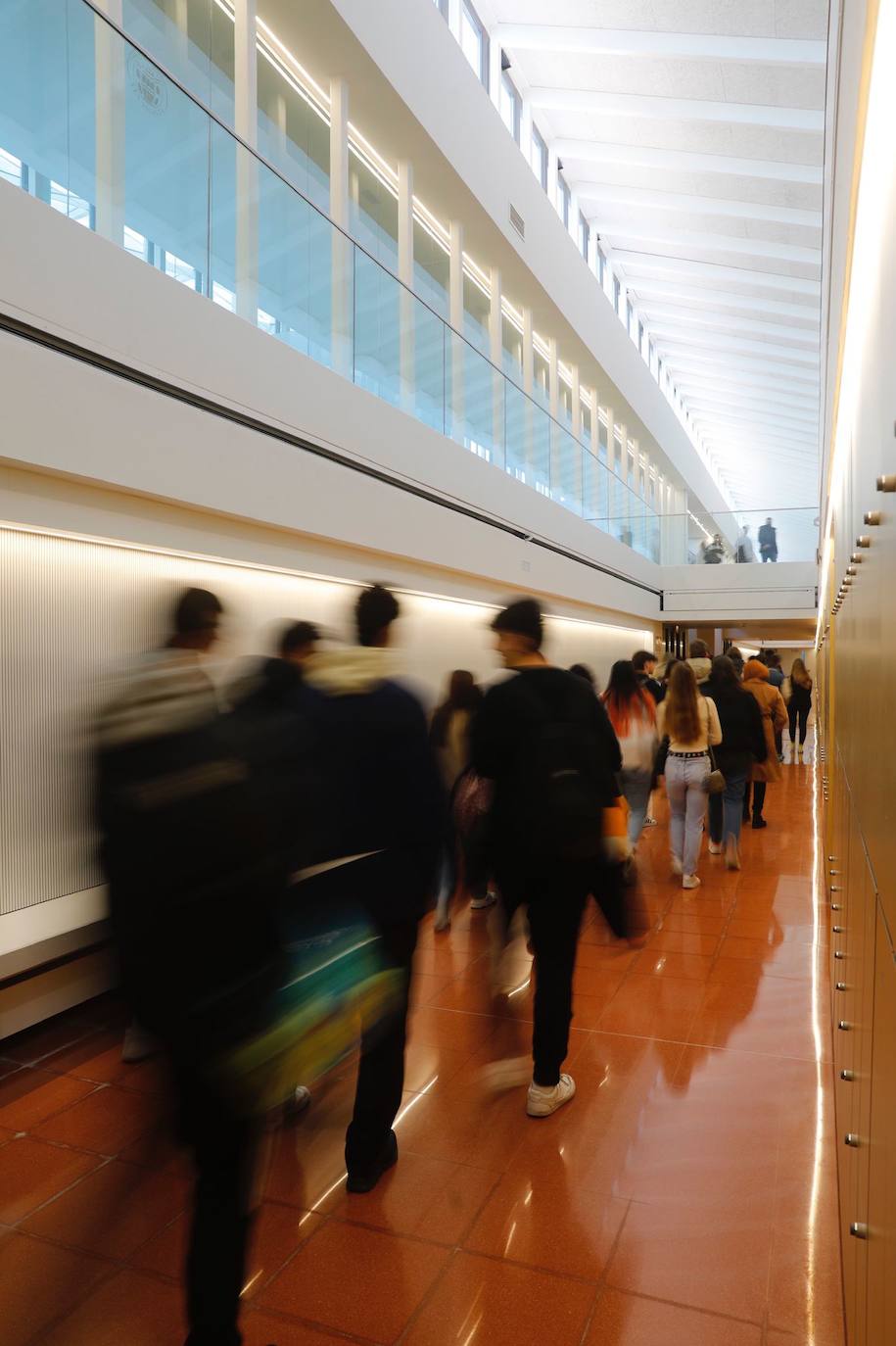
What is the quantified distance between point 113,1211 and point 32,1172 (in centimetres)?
43

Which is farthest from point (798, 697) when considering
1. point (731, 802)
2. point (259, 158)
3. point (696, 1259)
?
point (696, 1259)

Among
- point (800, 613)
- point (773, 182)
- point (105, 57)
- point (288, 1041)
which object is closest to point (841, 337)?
point (105, 57)

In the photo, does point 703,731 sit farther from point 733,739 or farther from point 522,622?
point 522,622

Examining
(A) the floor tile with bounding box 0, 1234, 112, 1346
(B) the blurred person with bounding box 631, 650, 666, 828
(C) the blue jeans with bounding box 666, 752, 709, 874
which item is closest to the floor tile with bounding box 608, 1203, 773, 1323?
(A) the floor tile with bounding box 0, 1234, 112, 1346

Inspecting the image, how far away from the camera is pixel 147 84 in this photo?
14.5 feet

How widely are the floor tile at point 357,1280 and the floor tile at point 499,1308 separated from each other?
58 mm

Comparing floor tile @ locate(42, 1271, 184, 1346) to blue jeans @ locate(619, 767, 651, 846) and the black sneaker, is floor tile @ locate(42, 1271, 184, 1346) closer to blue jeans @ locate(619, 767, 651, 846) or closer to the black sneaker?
the black sneaker

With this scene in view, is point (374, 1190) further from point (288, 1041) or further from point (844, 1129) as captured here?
point (844, 1129)

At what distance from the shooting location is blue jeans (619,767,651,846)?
7.34 metres

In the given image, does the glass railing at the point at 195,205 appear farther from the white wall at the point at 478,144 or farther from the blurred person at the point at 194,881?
the blurred person at the point at 194,881

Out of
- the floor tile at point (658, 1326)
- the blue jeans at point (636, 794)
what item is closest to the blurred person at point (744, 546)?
the blue jeans at point (636, 794)

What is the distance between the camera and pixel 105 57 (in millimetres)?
4141

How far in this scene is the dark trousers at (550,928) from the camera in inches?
126

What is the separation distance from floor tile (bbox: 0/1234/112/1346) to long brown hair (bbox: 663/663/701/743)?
17.4 ft
